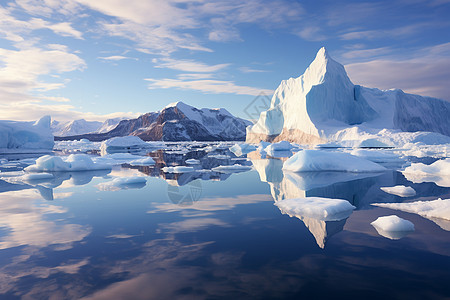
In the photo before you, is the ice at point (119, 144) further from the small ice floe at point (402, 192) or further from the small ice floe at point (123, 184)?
the small ice floe at point (402, 192)

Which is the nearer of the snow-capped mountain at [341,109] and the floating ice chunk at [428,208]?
the floating ice chunk at [428,208]

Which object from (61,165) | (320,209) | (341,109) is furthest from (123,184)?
(341,109)

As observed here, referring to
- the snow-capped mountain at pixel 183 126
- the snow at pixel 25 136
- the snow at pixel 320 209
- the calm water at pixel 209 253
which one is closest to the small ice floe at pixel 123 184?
the calm water at pixel 209 253

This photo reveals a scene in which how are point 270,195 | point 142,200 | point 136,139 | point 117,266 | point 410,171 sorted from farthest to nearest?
1. point 136,139
2. point 410,171
3. point 270,195
4. point 142,200
5. point 117,266

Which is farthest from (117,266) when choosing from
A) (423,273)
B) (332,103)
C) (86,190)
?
(332,103)

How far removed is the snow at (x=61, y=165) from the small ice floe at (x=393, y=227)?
11.7 metres

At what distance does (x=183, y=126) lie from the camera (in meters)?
134

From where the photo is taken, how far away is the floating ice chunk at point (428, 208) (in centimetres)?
486

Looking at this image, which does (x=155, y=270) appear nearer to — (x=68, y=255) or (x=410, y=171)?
(x=68, y=255)

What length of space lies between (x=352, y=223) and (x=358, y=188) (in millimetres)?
3489

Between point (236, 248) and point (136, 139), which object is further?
point (136, 139)

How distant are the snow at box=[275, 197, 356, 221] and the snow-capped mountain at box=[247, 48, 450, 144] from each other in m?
29.2

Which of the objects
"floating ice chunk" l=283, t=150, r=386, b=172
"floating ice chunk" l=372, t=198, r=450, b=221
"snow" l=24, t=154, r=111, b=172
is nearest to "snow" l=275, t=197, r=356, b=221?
"floating ice chunk" l=372, t=198, r=450, b=221

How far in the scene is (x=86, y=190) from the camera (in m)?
8.03
